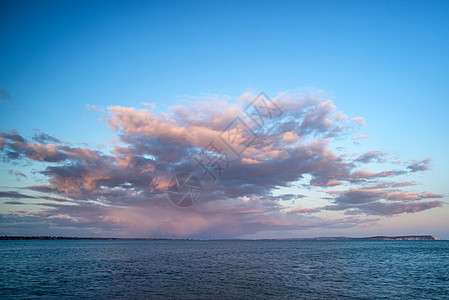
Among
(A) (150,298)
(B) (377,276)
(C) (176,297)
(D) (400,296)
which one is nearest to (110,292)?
(A) (150,298)

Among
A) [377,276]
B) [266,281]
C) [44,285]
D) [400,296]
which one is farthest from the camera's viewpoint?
[377,276]

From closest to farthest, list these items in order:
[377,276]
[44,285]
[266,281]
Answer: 1. [44,285]
2. [266,281]
3. [377,276]

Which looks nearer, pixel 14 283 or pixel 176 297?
pixel 176 297

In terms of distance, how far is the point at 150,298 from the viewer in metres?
27.9

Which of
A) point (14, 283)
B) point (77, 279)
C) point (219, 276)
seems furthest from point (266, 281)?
point (14, 283)

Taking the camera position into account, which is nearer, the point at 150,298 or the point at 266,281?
the point at 150,298

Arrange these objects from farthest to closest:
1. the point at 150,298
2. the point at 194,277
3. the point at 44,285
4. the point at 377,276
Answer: the point at 377,276, the point at 194,277, the point at 44,285, the point at 150,298

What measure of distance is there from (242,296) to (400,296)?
17.4 m

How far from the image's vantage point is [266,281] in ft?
125

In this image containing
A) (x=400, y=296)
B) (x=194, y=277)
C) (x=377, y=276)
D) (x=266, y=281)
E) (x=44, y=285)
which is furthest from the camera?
(x=377, y=276)

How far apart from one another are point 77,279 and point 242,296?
26257mm

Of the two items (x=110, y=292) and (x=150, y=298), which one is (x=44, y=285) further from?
(x=150, y=298)

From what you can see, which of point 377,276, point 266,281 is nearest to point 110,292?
point 266,281

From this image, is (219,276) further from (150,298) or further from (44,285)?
(44,285)
